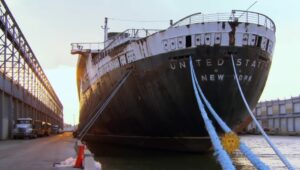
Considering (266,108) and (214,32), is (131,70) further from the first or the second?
(266,108)

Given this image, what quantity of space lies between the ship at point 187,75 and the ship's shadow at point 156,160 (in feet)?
1.57

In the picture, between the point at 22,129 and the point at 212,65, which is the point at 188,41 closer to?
the point at 212,65

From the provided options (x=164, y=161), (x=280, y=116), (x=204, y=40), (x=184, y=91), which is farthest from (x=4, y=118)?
(x=280, y=116)

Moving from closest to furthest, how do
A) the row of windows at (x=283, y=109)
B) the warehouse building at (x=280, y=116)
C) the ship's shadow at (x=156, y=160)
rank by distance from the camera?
1. the ship's shadow at (x=156, y=160)
2. the row of windows at (x=283, y=109)
3. the warehouse building at (x=280, y=116)

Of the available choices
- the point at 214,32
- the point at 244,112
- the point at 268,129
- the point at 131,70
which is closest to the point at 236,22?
the point at 214,32

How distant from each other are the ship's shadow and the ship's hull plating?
52 cm

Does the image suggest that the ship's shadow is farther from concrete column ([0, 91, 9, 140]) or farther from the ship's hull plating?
concrete column ([0, 91, 9, 140])

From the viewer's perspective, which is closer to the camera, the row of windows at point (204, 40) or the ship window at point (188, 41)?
the row of windows at point (204, 40)

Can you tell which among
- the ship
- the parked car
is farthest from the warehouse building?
the ship

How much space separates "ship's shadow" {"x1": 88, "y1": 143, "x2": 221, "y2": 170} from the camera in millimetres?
19891

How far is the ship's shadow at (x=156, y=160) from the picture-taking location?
1989 cm

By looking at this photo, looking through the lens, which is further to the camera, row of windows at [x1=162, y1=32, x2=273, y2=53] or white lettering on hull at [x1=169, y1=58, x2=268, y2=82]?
row of windows at [x1=162, y1=32, x2=273, y2=53]

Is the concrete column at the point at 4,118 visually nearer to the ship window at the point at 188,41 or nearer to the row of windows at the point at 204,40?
the row of windows at the point at 204,40

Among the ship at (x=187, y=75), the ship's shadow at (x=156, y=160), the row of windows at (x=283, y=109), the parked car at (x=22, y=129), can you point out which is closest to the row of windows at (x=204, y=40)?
the ship at (x=187, y=75)
